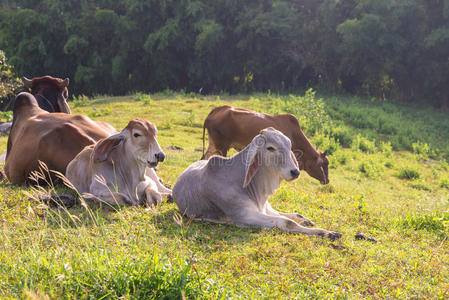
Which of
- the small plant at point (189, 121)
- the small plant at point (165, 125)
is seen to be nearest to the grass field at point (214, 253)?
the small plant at point (165, 125)

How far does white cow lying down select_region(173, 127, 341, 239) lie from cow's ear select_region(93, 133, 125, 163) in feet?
3.15

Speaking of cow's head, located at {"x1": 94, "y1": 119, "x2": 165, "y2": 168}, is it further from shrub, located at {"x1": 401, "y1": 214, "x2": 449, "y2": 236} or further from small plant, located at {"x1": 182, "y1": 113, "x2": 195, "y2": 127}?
small plant, located at {"x1": 182, "y1": 113, "x2": 195, "y2": 127}

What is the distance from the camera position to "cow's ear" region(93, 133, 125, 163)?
5.07 meters

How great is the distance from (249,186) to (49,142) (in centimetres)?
277

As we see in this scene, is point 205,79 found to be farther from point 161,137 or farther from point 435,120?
point 161,137

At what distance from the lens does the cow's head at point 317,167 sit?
9164 millimetres

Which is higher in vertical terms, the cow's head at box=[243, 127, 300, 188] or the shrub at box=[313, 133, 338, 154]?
the cow's head at box=[243, 127, 300, 188]

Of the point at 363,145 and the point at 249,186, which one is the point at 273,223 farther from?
the point at 363,145

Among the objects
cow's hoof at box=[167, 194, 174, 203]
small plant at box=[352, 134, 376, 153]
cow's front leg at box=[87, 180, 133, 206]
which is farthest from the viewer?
small plant at box=[352, 134, 376, 153]

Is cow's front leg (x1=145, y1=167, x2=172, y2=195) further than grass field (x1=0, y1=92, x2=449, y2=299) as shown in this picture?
Yes

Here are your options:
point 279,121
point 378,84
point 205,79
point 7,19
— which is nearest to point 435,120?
point 378,84

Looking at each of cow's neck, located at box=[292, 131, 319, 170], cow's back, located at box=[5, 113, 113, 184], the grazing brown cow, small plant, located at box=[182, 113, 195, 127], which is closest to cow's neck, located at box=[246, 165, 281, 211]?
cow's back, located at box=[5, 113, 113, 184]

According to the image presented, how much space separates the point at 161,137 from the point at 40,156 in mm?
6323

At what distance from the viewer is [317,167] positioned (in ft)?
30.1
